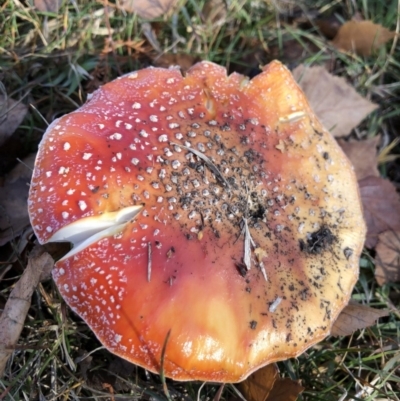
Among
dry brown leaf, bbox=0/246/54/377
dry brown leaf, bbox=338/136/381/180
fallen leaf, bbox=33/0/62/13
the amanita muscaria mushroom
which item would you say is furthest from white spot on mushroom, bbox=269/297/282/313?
fallen leaf, bbox=33/0/62/13

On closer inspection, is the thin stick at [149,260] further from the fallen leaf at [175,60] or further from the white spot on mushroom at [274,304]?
the fallen leaf at [175,60]

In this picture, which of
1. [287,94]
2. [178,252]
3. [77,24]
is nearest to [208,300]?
[178,252]

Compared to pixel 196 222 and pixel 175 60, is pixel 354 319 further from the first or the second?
pixel 175 60

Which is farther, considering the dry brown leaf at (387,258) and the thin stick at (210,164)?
the dry brown leaf at (387,258)

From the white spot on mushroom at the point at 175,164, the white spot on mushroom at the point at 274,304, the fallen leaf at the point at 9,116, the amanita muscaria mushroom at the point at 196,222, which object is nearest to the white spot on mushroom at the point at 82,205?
the amanita muscaria mushroom at the point at 196,222

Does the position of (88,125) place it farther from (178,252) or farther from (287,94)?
(287,94)

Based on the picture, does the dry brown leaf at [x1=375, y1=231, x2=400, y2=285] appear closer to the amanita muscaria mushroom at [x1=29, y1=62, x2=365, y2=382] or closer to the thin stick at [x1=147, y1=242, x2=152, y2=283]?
the amanita muscaria mushroom at [x1=29, y1=62, x2=365, y2=382]

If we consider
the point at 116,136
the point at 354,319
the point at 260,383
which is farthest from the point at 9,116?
the point at 354,319
